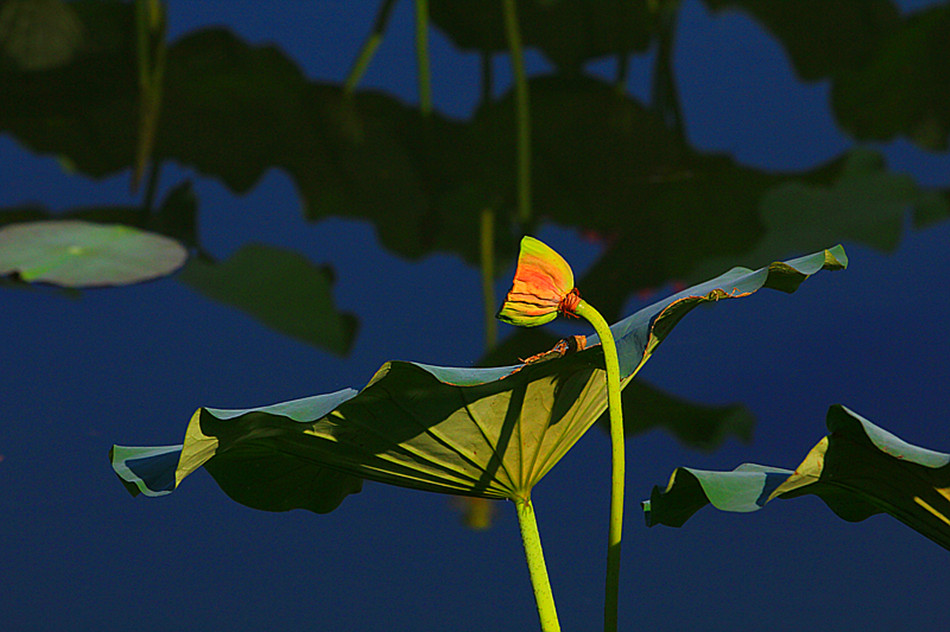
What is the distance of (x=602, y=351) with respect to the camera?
0.55 meters

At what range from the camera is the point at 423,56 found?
1.95m

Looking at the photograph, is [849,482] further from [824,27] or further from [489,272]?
[824,27]

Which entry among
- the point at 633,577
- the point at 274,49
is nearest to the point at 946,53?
the point at 274,49

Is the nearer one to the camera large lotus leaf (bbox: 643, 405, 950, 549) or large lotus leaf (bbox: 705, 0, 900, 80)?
large lotus leaf (bbox: 643, 405, 950, 549)

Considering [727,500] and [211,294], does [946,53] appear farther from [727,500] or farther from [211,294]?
[727,500]

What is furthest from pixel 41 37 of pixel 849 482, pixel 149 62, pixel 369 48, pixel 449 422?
pixel 849 482

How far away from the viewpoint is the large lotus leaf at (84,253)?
1.42 m

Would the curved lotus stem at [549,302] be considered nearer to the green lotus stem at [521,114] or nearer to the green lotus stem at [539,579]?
the green lotus stem at [539,579]

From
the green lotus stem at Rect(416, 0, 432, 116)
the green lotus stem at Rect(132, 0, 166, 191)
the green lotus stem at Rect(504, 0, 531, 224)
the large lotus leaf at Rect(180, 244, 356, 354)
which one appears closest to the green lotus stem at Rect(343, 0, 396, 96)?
the green lotus stem at Rect(416, 0, 432, 116)

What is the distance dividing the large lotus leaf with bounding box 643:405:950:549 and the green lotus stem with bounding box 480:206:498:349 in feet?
2.47

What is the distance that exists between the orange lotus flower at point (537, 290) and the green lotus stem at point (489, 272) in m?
0.82

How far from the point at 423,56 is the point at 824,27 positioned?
100cm

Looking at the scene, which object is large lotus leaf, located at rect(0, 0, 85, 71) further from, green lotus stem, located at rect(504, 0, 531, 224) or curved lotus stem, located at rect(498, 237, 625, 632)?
curved lotus stem, located at rect(498, 237, 625, 632)

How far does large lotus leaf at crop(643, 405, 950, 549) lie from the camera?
20.7 inches
